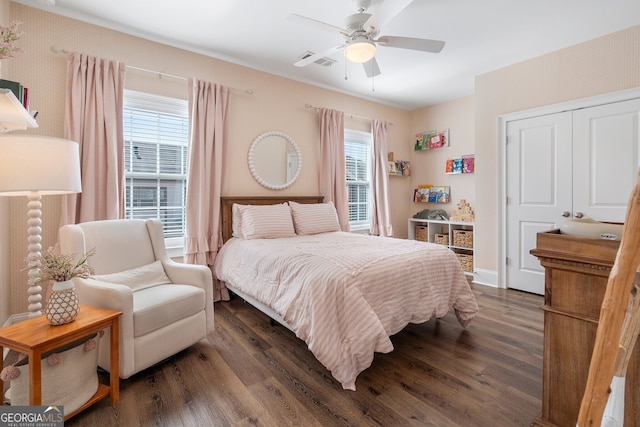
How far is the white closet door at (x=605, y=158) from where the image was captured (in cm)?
283

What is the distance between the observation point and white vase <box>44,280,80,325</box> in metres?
1.50

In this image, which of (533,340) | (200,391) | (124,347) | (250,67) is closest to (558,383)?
(533,340)

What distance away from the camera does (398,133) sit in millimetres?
5203

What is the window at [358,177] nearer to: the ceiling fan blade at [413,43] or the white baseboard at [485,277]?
the white baseboard at [485,277]

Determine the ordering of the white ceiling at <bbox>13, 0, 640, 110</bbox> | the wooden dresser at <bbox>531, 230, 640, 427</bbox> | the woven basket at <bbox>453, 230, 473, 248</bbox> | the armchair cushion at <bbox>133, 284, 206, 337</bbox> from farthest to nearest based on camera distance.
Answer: the woven basket at <bbox>453, 230, 473, 248</bbox> → the white ceiling at <bbox>13, 0, 640, 110</bbox> → the armchair cushion at <bbox>133, 284, 206, 337</bbox> → the wooden dresser at <bbox>531, 230, 640, 427</bbox>

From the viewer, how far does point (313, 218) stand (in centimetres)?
352

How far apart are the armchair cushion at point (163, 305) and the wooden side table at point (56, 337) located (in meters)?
0.15

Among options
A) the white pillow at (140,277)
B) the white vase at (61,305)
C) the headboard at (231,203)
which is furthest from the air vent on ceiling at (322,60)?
the white vase at (61,305)

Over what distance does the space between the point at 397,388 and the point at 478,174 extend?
303 centimetres

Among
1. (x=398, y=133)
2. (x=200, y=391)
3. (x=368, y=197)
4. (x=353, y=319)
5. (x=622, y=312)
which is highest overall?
(x=398, y=133)

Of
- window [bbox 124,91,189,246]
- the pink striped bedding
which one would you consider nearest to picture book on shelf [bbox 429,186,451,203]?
the pink striped bedding

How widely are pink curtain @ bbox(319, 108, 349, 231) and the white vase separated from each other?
9.82ft

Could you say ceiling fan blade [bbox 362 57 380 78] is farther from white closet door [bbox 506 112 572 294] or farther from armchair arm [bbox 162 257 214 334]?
armchair arm [bbox 162 257 214 334]

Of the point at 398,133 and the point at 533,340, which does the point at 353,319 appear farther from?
the point at 398,133
